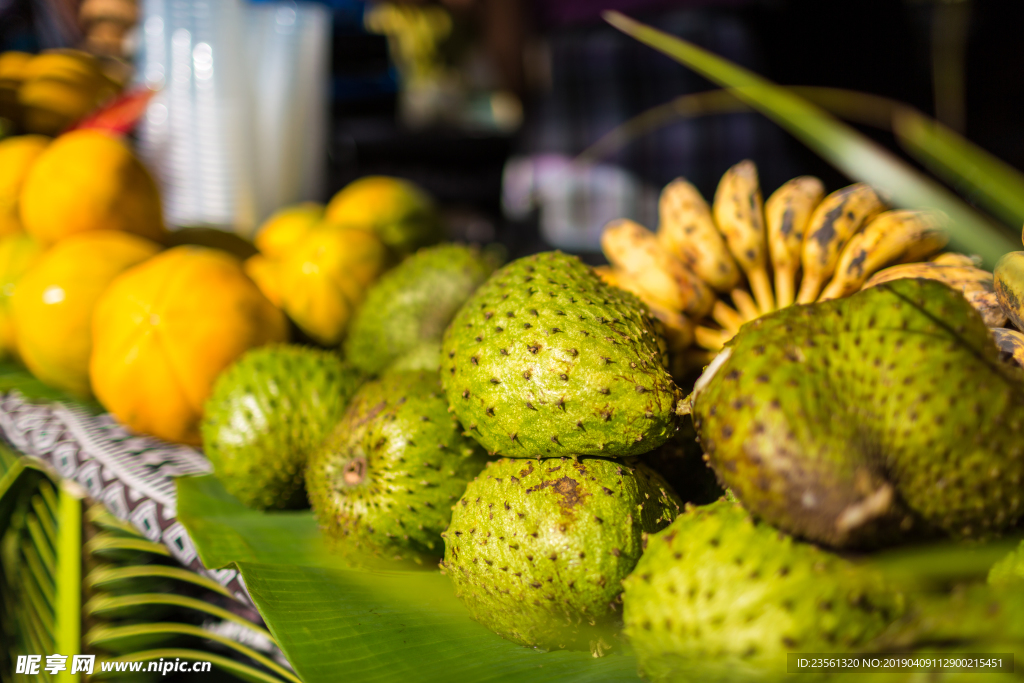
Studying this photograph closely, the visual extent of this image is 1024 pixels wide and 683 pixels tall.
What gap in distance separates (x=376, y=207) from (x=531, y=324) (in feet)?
5.24

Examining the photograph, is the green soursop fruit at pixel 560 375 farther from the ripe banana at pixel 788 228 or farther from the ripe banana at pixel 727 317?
the ripe banana at pixel 788 228

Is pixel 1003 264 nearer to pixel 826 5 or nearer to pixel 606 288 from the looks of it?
pixel 606 288

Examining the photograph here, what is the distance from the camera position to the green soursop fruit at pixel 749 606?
67cm

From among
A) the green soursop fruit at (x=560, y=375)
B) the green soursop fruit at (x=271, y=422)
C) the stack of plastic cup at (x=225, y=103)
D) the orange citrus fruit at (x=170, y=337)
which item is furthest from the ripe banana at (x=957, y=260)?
the stack of plastic cup at (x=225, y=103)

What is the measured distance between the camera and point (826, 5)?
16.1 ft

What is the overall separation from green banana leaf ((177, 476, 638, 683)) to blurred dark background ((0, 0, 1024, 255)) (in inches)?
119

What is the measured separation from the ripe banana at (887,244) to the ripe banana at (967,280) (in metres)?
0.03

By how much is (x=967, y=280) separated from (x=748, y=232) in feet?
1.43

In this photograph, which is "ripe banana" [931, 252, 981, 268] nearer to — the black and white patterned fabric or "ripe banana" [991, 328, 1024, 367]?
"ripe banana" [991, 328, 1024, 367]

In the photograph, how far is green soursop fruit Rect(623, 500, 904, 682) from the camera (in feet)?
2.19

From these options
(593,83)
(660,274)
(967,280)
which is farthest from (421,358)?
(593,83)

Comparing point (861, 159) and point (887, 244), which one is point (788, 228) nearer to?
point (887, 244)

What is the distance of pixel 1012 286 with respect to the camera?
34.1 inches

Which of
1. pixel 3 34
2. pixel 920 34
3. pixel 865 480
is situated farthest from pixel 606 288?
pixel 3 34
